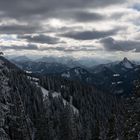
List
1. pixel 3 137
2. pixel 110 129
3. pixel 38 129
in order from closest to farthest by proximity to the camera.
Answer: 1. pixel 3 137
2. pixel 110 129
3. pixel 38 129

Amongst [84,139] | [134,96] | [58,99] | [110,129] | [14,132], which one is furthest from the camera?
[58,99]

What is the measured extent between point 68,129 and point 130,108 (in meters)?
72.5

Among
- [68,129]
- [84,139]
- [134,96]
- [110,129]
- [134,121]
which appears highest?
[134,96]

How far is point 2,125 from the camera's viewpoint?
2086 cm

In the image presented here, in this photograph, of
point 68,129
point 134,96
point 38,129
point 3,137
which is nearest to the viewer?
point 3,137

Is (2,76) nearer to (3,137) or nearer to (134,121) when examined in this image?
(3,137)

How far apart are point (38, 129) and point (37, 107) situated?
99179 millimetres

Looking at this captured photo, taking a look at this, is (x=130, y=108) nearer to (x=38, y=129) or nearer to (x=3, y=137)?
(x=3, y=137)

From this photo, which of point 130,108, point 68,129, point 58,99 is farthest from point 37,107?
point 130,108

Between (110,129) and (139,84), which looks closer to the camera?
(139,84)

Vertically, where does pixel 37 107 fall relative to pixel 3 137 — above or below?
below

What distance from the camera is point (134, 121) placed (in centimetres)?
2397

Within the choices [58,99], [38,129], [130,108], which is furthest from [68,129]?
[58,99]

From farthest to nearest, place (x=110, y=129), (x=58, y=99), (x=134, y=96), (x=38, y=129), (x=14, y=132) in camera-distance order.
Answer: (x=58, y=99), (x=38, y=129), (x=110, y=129), (x=14, y=132), (x=134, y=96)
